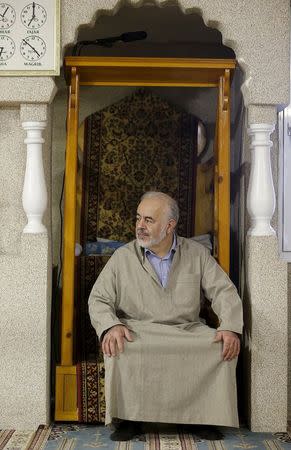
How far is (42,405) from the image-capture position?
3869mm

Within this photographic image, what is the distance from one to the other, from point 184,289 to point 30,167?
43.2 inches

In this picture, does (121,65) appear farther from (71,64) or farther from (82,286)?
(82,286)

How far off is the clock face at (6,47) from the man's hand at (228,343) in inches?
74.6

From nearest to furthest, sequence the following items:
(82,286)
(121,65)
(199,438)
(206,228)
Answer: (199,438) < (121,65) < (82,286) < (206,228)

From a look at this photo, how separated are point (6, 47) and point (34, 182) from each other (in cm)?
76

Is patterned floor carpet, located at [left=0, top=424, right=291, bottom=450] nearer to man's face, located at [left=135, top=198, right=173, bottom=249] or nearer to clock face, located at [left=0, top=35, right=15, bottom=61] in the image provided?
man's face, located at [left=135, top=198, right=173, bottom=249]

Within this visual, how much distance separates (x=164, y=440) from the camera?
3.66 metres

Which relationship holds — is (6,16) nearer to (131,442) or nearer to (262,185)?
(262,185)

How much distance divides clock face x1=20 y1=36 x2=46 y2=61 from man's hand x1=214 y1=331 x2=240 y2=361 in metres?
1.80

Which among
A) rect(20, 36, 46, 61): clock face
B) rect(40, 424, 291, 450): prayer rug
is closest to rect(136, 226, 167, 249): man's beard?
rect(40, 424, 291, 450): prayer rug

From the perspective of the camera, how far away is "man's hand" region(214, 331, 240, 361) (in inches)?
Answer: 145

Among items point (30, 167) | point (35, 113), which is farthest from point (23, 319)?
point (35, 113)

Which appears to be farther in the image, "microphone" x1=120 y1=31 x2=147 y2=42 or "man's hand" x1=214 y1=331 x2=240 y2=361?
"microphone" x1=120 y1=31 x2=147 y2=42

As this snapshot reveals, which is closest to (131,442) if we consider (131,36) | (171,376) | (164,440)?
(164,440)
